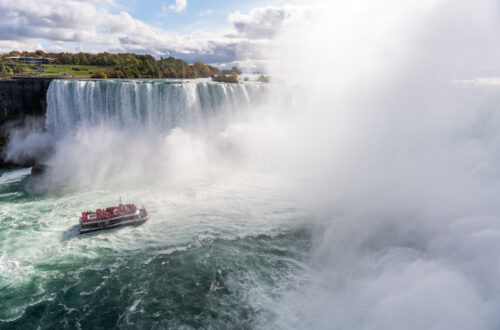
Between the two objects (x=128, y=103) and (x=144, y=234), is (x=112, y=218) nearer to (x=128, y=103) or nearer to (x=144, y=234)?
(x=144, y=234)

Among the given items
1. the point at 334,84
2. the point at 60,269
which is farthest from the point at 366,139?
the point at 60,269

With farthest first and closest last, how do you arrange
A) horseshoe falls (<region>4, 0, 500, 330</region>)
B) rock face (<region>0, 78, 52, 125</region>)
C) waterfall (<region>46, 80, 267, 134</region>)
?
1. rock face (<region>0, 78, 52, 125</region>)
2. waterfall (<region>46, 80, 267, 134</region>)
3. horseshoe falls (<region>4, 0, 500, 330</region>)

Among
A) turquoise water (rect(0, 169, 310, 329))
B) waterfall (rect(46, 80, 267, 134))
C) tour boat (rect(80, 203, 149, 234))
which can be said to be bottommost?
turquoise water (rect(0, 169, 310, 329))

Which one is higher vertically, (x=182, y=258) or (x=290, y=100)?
(x=290, y=100)

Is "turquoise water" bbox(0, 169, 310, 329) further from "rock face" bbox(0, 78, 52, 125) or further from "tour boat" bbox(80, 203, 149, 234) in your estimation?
"rock face" bbox(0, 78, 52, 125)

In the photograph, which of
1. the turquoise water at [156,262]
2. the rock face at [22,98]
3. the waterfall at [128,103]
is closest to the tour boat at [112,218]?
the turquoise water at [156,262]

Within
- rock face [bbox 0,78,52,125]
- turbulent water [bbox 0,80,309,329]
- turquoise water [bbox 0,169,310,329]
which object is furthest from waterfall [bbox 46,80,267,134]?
turquoise water [bbox 0,169,310,329]

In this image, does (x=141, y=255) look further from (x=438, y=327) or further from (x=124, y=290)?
(x=438, y=327)
